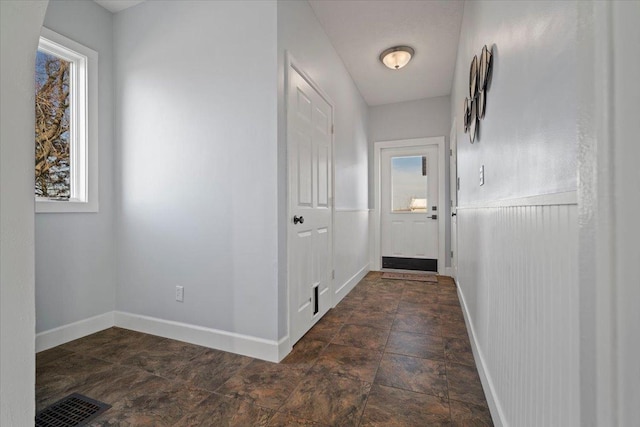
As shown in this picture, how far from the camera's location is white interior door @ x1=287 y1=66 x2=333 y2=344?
211 cm

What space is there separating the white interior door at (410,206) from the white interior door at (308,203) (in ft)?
7.00

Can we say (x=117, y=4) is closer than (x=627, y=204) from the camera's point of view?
No

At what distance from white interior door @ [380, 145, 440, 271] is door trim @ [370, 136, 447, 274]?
0.27 ft

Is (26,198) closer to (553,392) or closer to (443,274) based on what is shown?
(553,392)

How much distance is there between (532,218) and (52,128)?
9.82 feet

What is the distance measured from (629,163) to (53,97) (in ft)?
10.2

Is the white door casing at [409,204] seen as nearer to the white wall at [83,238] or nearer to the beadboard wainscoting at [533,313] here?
the beadboard wainscoting at [533,313]

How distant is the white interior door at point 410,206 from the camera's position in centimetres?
459

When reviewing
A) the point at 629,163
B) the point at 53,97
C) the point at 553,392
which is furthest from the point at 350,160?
the point at 629,163

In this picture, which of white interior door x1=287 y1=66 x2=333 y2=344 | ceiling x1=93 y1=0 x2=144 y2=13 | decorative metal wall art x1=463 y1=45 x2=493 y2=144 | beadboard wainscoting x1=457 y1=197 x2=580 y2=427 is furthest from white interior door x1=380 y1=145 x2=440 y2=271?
ceiling x1=93 y1=0 x2=144 y2=13

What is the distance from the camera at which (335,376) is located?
173 cm

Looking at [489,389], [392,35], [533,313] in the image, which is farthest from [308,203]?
[392,35]

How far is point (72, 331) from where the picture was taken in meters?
2.23

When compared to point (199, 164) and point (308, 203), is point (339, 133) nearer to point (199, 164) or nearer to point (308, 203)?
point (308, 203)
